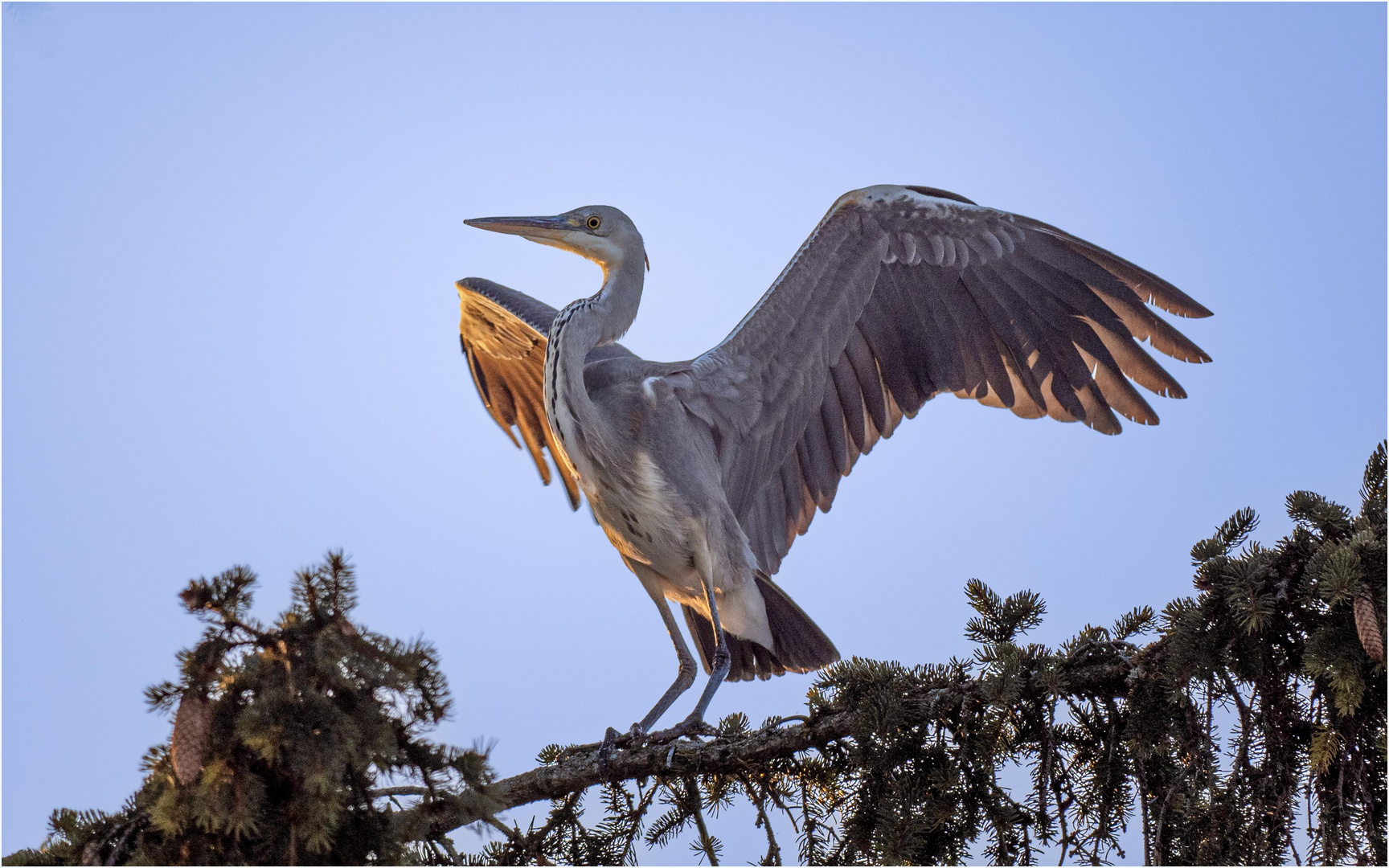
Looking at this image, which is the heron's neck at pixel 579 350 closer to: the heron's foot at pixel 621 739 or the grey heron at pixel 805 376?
the grey heron at pixel 805 376

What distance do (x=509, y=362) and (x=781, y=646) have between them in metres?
2.10

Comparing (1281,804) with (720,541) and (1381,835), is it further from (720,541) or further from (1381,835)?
(720,541)

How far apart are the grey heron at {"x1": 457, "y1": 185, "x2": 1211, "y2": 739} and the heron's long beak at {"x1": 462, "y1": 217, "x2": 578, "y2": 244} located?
0.02m

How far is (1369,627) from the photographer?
2117mm

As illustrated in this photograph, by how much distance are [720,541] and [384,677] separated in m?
2.18

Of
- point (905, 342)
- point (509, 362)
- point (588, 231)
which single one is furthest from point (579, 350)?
point (509, 362)

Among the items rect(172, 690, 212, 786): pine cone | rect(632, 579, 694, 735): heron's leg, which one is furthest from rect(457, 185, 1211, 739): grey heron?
rect(172, 690, 212, 786): pine cone

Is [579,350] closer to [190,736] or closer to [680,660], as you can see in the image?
[680,660]

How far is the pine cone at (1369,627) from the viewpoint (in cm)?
211

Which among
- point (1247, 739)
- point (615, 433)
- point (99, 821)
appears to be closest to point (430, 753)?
point (99, 821)

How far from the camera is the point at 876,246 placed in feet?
13.3

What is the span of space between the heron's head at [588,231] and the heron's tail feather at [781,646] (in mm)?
1383

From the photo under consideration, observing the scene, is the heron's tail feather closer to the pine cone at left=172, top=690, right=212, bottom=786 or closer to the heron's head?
the heron's head

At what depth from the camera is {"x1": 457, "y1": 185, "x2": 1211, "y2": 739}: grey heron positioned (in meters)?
3.89
